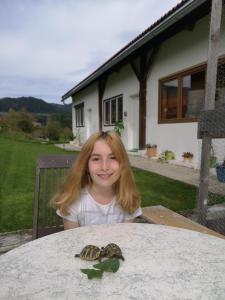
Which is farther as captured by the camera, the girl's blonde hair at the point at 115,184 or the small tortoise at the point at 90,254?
the girl's blonde hair at the point at 115,184

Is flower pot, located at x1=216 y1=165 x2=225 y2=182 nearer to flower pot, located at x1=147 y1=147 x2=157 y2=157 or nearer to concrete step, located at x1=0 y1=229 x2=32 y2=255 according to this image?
concrete step, located at x1=0 y1=229 x2=32 y2=255

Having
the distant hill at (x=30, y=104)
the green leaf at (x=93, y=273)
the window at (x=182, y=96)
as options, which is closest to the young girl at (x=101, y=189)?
the green leaf at (x=93, y=273)

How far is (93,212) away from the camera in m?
1.56

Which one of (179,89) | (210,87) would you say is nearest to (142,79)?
(179,89)

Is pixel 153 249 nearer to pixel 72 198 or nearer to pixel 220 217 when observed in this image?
pixel 72 198

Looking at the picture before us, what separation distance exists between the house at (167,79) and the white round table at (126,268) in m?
3.73

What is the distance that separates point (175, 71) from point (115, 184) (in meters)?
5.14

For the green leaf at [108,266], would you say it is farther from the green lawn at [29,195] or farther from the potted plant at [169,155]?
the potted plant at [169,155]

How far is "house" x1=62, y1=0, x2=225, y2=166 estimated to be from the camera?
5.09m

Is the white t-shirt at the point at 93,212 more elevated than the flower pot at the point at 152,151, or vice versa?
the white t-shirt at the point at 93,212

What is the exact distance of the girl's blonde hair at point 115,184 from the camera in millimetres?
1562

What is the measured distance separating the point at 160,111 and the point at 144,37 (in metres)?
1.96

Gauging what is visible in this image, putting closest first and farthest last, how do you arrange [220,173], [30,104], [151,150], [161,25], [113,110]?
1. [220,173]
2. [161,25]
3. [151,150]
4. [113,110]
5. [30,104]

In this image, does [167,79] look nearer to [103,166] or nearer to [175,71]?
[175,71]
